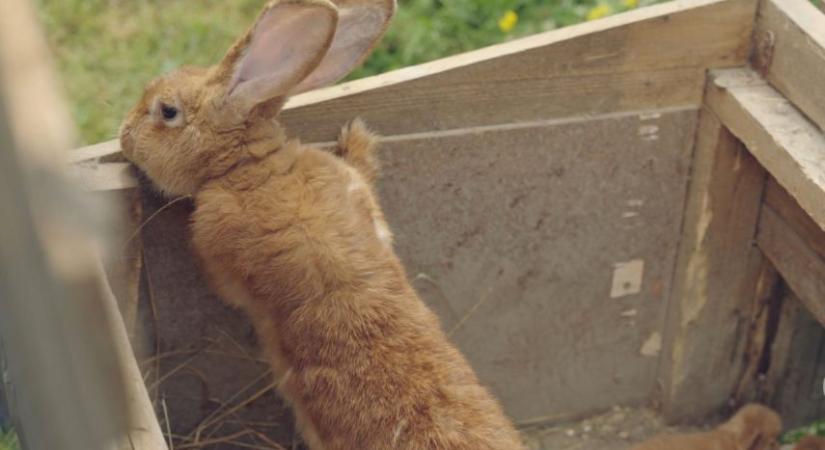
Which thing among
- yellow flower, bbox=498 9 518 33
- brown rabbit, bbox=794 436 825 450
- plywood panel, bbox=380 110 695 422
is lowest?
brown rabbit, bbox=794 436 825 450

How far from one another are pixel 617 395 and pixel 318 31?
1.75 m

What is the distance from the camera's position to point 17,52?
2.62ft

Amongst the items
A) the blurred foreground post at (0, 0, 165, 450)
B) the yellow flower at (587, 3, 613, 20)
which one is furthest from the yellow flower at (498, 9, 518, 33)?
the blurred foreground post at (0, 0, 165, 450)

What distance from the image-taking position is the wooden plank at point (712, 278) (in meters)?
3.22

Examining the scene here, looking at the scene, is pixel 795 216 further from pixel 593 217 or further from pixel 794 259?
pixel 593 217

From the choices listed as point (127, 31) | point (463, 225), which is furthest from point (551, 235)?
point (127, 31)

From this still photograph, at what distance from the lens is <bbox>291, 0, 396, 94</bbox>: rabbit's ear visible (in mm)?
2762

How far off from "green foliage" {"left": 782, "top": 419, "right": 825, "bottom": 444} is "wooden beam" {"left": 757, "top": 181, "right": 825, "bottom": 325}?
62 centimetres

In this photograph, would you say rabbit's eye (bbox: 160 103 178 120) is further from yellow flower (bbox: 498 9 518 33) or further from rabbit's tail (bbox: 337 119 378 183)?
yellow flower (bbox: 498 9 518 33)

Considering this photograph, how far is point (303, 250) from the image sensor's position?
8.46 feet

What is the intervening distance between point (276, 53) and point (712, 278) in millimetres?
1513

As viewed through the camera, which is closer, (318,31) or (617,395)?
(318,31)

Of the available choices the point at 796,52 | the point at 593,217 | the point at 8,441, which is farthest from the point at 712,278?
the point at 8,441

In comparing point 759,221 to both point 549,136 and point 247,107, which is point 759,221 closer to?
Result: point 549,136
